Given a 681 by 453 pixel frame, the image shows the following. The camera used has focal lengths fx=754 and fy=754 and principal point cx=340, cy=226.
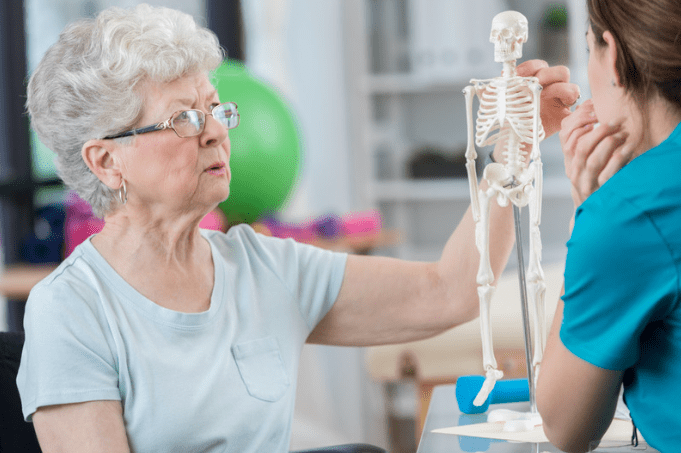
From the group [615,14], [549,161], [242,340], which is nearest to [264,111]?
[242,340]

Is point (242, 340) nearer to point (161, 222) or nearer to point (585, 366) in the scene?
point (161, 222)

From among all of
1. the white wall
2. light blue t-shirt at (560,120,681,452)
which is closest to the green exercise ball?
the white wall

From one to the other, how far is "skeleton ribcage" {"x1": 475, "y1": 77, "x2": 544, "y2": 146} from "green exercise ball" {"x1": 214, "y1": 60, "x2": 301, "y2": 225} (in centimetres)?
128

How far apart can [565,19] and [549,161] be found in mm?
742

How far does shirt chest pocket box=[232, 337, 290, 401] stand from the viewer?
1.30 meters

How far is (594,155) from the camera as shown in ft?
3.11

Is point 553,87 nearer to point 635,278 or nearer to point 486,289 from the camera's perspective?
point 486,289

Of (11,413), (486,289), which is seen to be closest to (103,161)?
(11,413)

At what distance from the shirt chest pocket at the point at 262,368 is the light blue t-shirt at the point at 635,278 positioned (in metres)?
0.58

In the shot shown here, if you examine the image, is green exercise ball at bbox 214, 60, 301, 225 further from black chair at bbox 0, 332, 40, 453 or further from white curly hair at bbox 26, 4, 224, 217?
black chair at bbox 0, 332, 40, 453

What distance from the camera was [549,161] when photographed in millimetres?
4066

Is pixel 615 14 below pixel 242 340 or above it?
above

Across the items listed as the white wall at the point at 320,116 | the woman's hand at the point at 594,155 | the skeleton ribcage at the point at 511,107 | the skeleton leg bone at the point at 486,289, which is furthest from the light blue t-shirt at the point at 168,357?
the white wall at the point at 320,116

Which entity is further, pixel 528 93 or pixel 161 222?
pixel 161 222
